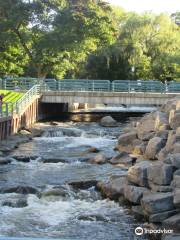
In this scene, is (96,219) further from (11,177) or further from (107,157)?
(107,157)

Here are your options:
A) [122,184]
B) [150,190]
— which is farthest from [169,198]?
[122,184]

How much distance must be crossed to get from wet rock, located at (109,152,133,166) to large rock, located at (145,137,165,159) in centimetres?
153

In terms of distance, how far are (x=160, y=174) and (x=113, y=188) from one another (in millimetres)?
2129

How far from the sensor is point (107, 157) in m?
27.0

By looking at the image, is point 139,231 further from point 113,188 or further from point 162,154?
point 162,154

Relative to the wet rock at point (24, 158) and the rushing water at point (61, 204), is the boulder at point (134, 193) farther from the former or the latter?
the wet rock at point (24, 158)

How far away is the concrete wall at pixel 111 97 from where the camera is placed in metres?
Answer: 45.3

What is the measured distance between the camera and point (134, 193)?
17969 millimetres

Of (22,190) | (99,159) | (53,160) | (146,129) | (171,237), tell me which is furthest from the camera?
(146,129)

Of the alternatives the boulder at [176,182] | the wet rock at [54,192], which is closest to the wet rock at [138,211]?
the boulder at [176,182]

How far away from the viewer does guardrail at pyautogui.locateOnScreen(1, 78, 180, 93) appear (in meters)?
46.3

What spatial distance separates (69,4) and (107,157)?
31864 mm

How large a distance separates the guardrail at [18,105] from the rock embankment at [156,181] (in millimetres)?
10425

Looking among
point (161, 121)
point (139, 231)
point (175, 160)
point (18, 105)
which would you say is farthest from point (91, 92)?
point (139, 231)
